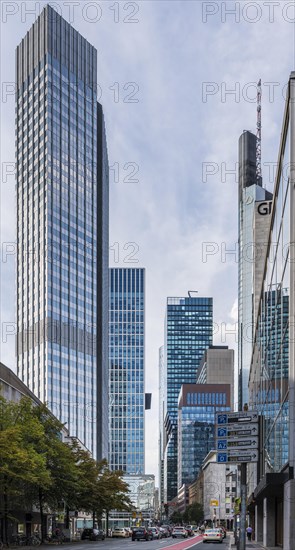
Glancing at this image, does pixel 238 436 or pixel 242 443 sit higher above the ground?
pixel 238 436

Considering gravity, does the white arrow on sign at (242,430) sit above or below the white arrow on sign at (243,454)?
above

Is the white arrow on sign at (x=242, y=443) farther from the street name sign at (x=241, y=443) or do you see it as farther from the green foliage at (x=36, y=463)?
the green foliage at (x=36, y=463)

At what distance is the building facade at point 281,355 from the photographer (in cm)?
3603

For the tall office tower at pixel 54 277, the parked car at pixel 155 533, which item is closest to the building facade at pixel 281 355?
the parked car at pixel 155 533

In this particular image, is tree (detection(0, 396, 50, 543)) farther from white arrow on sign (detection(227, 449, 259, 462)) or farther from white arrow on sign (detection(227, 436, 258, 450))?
white arrow on sign (detection(227, 449, 259, 462))

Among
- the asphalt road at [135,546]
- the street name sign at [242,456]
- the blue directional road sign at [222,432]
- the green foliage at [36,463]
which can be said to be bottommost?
the asphalt road at [135,546]

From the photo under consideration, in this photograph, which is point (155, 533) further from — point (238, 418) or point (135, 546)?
point (238, 418)

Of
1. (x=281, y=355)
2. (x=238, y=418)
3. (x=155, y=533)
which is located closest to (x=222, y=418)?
(x=238, y=418)

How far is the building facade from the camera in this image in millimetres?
36031

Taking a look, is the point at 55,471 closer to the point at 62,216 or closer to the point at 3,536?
the point at 3,536

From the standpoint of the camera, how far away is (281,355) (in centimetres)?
4188

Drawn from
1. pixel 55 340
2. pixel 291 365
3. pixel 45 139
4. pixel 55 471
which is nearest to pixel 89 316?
pixel 55 340

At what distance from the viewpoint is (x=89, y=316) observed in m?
197

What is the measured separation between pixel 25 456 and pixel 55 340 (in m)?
134
